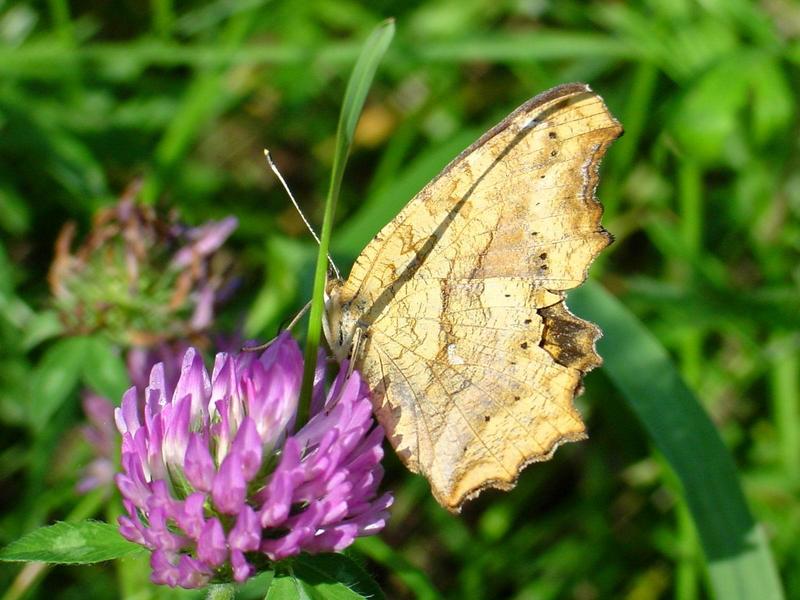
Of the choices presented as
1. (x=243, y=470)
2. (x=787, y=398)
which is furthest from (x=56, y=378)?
(x=787, y=398)

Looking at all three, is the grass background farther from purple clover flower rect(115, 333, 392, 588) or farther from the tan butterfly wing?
purple clover flower rect(115, 333, 392, 588)

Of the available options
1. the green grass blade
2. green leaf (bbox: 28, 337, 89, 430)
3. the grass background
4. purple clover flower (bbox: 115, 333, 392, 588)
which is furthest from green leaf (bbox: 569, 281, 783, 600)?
green leaf (bbox: 28, 337, 89, 430)

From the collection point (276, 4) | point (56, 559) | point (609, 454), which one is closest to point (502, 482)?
point (56, 559)

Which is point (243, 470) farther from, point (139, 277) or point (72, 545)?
point (139, 277)

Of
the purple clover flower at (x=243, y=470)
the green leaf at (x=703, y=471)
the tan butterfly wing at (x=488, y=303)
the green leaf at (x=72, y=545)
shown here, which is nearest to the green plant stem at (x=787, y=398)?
the green leaf at (x=703, y=471)

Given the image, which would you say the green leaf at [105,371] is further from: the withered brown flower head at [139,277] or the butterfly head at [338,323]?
the butterfly head at [338,323]

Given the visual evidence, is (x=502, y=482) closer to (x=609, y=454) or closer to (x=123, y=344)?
(x=123, y=344)
